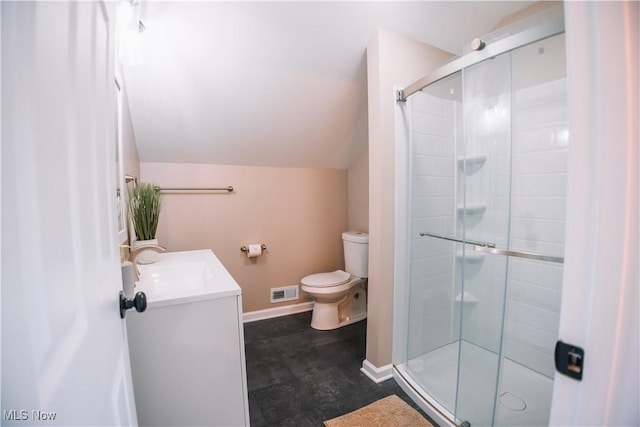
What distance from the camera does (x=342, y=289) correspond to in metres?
2.35

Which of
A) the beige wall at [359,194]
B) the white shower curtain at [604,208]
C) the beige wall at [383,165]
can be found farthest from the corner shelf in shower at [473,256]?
the beige wall at [359,194]

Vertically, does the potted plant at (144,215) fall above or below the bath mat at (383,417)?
above

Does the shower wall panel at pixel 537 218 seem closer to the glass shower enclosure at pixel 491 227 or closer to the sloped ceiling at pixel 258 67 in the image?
the glass shower enclosure at pixel 491 227

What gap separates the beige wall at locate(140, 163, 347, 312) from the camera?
230 centimetres

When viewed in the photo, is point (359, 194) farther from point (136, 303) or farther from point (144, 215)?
point (136, 303)

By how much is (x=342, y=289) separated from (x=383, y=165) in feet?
3.92

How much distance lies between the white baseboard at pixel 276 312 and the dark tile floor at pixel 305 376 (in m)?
0.12

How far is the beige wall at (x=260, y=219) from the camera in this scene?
230 cm

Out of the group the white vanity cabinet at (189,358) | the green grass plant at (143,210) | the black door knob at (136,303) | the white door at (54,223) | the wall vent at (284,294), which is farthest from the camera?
the wall vent at (284,294)

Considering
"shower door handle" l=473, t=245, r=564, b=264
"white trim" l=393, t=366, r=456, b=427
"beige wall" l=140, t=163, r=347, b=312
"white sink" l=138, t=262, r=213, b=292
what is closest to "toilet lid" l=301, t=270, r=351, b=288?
"beige wall" l=140, t=163, r=347, b=312

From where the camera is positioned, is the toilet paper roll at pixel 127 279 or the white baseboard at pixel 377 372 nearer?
the toilet paper roll at pixel 127 279

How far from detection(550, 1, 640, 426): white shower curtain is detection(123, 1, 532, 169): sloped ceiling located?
142 centimetres

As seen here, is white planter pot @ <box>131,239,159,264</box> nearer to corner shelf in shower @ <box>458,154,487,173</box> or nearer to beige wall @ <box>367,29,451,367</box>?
beige wall @ <box>367,29,451,367</box>

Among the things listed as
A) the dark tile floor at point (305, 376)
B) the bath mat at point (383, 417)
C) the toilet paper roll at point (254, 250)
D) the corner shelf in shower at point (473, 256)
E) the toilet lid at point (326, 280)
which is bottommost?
the dark tile floor at point (305, 376)
